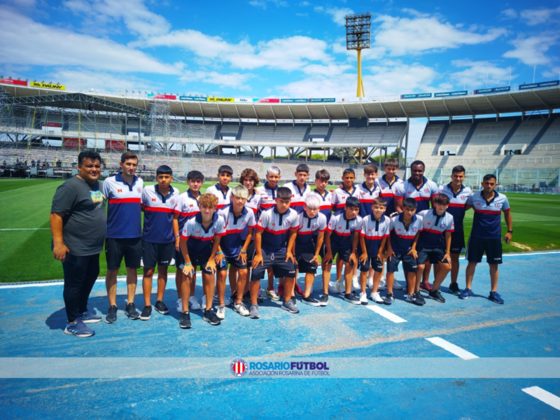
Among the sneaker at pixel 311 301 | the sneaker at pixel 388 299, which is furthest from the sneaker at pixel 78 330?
the sneaker at pixel 388 299

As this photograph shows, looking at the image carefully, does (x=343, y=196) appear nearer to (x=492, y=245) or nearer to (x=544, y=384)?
(x=492, y=245)

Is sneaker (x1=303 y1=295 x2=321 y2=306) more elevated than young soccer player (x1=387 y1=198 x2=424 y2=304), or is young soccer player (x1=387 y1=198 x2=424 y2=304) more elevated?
young soccer player (x1=387 y1=198 x2=424 y2=304)

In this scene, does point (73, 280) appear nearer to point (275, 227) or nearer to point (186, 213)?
point (186, 213)

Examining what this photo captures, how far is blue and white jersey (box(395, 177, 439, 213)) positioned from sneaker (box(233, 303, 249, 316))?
3155 mm

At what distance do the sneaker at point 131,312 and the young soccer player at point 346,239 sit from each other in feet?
8.78

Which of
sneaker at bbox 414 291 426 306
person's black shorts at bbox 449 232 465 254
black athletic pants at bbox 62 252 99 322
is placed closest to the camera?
black athletic pants at bbox 62 252 99 322

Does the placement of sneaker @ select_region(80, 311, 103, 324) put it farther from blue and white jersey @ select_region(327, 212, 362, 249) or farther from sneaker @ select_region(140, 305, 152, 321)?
blue and white jersey @ select_region(327, 212, 362, 249)

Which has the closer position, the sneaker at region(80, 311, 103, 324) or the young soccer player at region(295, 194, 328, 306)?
the sneaker at region(80, 311, 103, 324)

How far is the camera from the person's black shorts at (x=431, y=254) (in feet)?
16.3

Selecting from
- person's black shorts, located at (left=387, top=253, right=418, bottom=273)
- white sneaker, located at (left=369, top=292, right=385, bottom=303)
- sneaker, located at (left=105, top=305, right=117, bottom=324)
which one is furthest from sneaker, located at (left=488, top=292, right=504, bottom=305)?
sneaker, located at (left=105, top=305, right=117, bottom=324)

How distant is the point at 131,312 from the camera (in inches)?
158

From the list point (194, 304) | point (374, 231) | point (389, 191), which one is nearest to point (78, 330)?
point (194, 304)

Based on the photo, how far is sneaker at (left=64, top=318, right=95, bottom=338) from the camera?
Answer: 3.51 meters

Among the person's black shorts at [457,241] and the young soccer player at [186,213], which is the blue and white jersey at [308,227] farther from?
the person's black shorts at [457,241]
